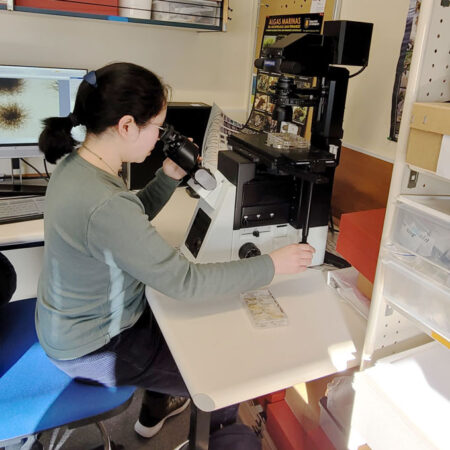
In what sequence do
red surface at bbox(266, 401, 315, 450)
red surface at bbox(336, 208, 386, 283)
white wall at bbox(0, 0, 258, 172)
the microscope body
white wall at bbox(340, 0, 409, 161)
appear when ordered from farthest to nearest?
white wall at bbox(0, 0, 258, 172) → white wall at bbox(340, 0, 409, 161) → red surface at bbox(266, 401, 315, 450) → the microscope body → red surface at bbox(336, 208, 386, 283)

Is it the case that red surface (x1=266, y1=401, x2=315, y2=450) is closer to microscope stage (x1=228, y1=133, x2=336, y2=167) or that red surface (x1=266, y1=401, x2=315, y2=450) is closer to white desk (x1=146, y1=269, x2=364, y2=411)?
white desk (x1=146, y1=269, x2=364, y2=411)

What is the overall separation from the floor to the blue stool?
21.4 inches

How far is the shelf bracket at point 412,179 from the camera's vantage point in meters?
0.77

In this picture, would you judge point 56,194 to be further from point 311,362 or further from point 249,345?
point 311,362

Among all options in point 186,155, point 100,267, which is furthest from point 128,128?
point 100,267

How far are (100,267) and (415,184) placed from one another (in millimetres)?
694

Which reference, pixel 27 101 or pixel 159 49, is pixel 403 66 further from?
pixel 27 101

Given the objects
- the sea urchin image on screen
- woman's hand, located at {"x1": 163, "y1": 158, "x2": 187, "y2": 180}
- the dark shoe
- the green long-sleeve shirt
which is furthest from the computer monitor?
the dark shoe

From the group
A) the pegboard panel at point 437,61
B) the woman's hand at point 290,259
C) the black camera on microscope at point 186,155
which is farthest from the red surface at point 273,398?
the pegboard panel at point 437,61

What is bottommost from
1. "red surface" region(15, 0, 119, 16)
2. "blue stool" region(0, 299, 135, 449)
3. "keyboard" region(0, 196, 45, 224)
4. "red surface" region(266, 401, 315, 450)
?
"red surface" region(266, 401, 315, 450)

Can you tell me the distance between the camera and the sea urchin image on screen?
167 cm

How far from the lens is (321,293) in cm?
117

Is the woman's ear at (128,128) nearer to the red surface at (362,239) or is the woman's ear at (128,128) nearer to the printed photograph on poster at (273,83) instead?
the red surface at (362,239)

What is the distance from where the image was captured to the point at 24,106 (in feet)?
5.58
